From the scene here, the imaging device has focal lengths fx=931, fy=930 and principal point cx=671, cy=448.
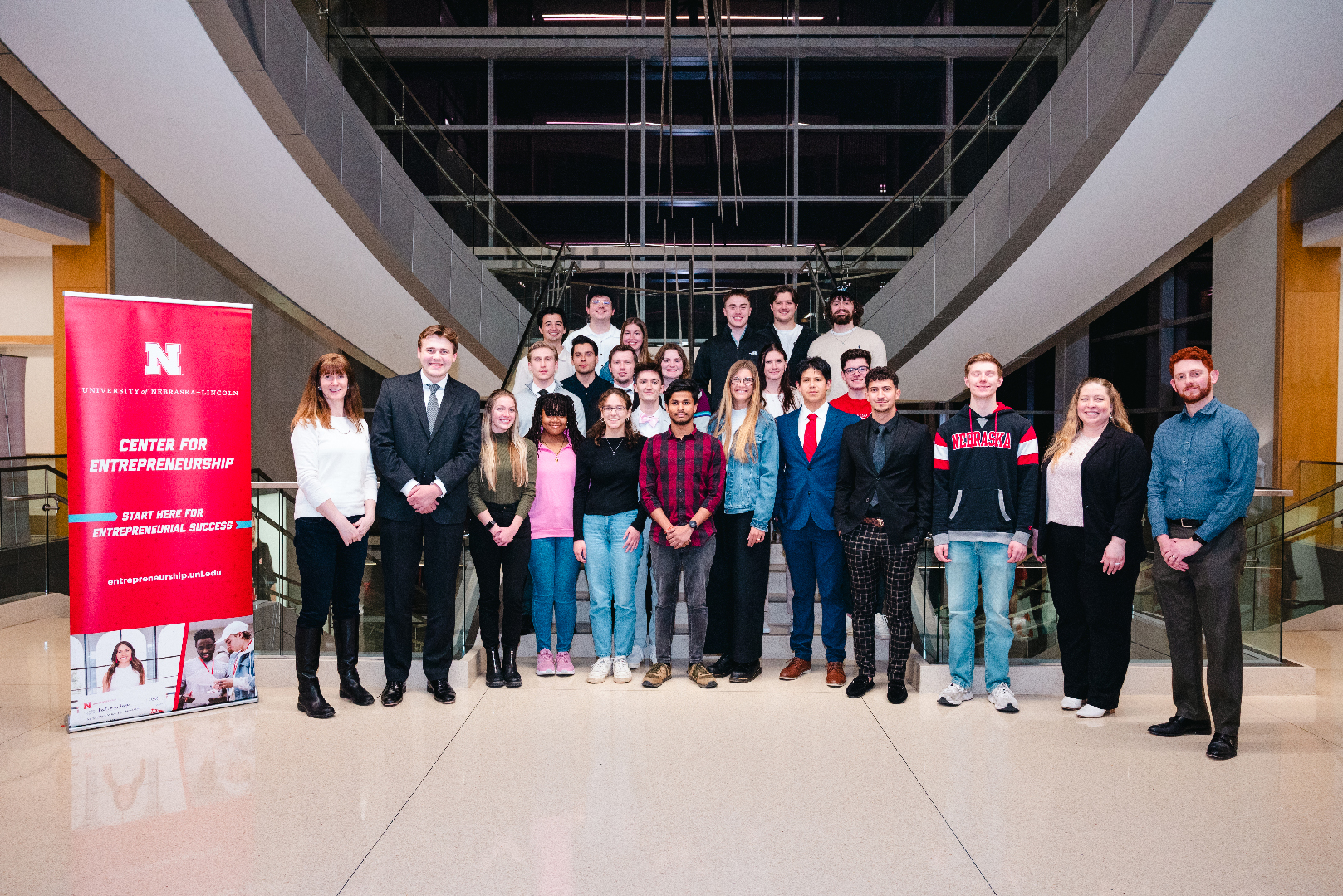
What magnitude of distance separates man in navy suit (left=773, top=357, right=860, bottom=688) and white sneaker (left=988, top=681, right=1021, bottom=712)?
72cm

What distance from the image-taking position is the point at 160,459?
416 cm

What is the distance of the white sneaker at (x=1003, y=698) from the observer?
426 centimetres

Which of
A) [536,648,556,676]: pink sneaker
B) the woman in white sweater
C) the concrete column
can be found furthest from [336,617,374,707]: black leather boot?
the concrete column

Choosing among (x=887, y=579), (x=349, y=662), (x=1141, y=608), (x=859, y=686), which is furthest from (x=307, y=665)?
(x=1141, y=608)

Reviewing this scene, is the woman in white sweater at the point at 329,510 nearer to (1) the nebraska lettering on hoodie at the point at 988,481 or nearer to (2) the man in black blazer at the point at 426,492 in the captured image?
(2) the man in black blazer at the point at 426,492

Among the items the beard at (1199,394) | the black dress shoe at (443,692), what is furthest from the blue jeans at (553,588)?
the beard at (1199,394)

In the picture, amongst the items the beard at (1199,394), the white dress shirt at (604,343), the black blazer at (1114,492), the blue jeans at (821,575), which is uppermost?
the white dress shirt at (604,343)

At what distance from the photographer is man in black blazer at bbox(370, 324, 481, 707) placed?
431cm

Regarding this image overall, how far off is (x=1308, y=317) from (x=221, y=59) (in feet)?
31.0

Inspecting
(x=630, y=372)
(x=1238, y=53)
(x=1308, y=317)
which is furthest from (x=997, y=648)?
(x=1308, y=317)

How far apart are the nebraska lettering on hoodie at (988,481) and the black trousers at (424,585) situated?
231 centimetres

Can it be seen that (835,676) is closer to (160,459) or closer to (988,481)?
(988,481)

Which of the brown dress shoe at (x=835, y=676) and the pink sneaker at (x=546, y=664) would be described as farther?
the pink sneaker at (x=546, y=664)

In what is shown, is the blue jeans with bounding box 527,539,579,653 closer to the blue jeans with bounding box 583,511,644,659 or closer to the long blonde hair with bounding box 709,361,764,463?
the blue jeans with bounding box 583,511,644,659
